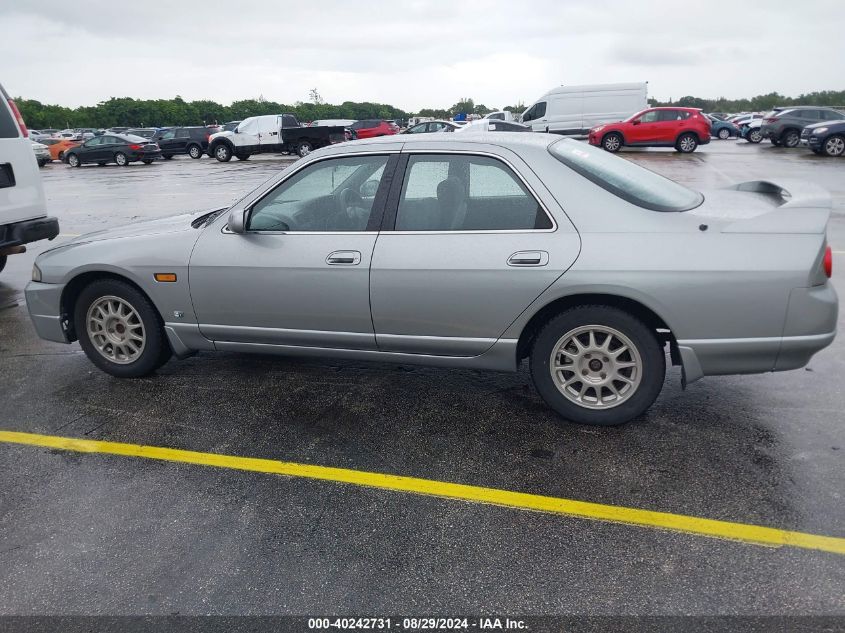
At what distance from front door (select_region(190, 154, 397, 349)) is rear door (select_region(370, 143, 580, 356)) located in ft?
0.43

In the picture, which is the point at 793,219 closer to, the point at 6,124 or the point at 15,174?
the point at 15,174

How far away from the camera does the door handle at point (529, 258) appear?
3582 millimetres

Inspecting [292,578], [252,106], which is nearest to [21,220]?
[292,578]

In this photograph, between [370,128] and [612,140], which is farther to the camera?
[370,128]

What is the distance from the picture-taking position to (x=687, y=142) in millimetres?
25203

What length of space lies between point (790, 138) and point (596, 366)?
27.7 metres

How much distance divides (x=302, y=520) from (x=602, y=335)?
6.05 feet

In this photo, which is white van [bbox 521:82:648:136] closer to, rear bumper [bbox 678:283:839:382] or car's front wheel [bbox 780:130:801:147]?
car's front wheel [bbox 780:130:801:147]

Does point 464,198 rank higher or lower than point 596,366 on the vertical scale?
higher

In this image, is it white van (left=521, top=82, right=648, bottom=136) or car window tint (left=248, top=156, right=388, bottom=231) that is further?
white van (left=521, top=82, right=648, bottom=136)

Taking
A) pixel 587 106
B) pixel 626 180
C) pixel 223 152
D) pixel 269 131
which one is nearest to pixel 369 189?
pixel 626 180

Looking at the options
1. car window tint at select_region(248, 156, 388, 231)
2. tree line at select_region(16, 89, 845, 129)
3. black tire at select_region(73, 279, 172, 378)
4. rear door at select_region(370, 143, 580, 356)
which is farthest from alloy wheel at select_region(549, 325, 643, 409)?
tree line at select_region(16, 89, 845, 129)

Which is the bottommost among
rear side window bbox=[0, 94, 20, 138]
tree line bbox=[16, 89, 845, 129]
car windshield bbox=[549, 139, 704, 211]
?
tree line bbox=[16, 89, 845, 129]

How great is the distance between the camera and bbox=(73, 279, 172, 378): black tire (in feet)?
14.7
